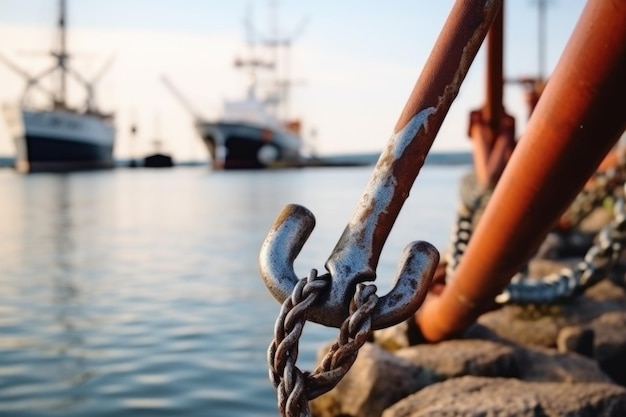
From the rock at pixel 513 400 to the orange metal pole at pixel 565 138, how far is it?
36.3 inches

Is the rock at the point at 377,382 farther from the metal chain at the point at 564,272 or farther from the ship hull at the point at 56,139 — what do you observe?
the ship hull at the point at 56,139

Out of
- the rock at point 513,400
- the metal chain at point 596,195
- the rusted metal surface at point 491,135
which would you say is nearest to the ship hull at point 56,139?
A: the metal chain at point 596,195

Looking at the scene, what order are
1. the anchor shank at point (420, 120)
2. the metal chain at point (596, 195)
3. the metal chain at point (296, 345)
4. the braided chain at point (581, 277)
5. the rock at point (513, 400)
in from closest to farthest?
the metal chain at point (296, 345), the anchor shank at point (420, 120), the rock at point (513, 400), the braided chain at point (581, 277), the metal chain at point (596, 195)

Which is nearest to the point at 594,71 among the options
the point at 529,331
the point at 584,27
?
the point at 584,27

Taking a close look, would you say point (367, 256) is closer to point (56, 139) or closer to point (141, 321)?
point (141, 321)

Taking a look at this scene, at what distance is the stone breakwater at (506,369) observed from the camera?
320 cm

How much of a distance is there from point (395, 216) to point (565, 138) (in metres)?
0.43

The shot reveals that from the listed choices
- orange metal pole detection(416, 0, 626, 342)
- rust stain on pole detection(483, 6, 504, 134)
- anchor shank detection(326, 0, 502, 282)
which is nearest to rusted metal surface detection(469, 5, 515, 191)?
rust stain on pole detection(483, 6, 504, 134)

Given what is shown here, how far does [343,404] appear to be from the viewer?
4.04 metres

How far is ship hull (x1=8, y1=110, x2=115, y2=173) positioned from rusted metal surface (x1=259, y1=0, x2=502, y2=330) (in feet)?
202

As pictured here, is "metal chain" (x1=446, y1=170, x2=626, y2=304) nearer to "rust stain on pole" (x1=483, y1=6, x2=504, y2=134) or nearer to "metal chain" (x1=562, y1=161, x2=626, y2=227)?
"rust stain on pole" (x1=483, y1=6, x2=504, y2=134)

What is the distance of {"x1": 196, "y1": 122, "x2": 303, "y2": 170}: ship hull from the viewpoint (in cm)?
6594

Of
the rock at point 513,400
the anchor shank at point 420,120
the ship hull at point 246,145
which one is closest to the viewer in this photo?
the anchor shank at point 420,120

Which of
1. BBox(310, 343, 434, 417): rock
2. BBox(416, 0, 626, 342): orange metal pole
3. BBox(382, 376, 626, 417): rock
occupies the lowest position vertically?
BBox(310, 343, 434, 417): rock
